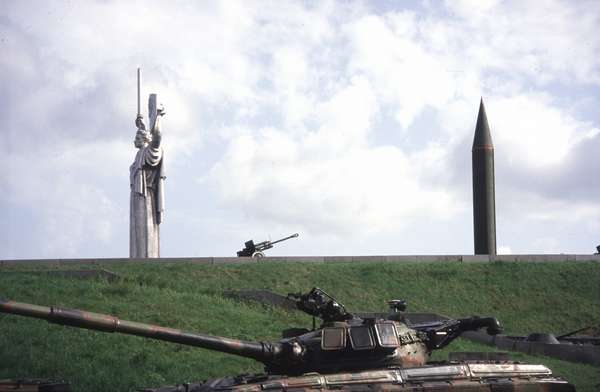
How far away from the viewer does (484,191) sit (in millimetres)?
49469

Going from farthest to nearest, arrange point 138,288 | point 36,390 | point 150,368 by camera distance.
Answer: point 138,288 → point 150,368 → point 36,390

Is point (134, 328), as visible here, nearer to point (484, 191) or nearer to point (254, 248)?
point (254, 248)

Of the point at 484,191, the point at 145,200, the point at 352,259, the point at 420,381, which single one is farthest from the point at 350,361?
the point at 484,191

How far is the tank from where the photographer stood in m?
12.1

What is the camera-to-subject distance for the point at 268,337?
2314 cm

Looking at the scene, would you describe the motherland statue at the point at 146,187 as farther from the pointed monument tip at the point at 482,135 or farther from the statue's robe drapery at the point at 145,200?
the pointed monument tip at the point at 482,135

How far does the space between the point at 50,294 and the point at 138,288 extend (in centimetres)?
300

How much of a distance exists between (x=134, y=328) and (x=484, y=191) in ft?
130

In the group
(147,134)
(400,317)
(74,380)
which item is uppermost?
(147,134)

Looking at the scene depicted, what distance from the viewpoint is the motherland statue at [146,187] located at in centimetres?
3919

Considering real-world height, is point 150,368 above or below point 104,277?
below

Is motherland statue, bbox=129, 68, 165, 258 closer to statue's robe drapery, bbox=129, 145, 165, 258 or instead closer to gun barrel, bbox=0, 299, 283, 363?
statue's robe drapery, bbox=129, 145, 165, 258

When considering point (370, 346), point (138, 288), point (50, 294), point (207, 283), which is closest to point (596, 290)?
point (207, 283)

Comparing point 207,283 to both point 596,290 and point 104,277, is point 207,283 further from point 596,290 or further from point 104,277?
point 596,290
